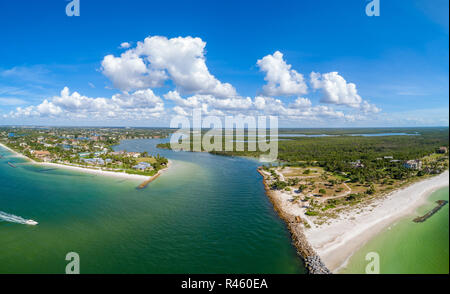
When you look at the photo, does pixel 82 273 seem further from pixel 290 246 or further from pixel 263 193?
Result: pixel 263 193

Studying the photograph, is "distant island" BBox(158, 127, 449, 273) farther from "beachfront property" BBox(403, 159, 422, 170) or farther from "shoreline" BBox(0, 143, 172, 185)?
"shoreline" BBox(0, 143, 172, 185)

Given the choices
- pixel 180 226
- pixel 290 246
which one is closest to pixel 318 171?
pixel 290 246

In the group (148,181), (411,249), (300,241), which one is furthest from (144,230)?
(411,249)

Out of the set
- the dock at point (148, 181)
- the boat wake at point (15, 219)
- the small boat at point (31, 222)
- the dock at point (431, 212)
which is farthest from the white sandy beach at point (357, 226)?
the boat wake at point (15, 219)

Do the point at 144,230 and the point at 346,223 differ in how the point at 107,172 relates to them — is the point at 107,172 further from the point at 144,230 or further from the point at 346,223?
the point at 346,223

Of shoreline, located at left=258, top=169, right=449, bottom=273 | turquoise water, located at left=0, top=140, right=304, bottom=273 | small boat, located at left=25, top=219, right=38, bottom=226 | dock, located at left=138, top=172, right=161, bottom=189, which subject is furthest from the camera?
dock, located at left=138, top=172, right=161, bottom=189

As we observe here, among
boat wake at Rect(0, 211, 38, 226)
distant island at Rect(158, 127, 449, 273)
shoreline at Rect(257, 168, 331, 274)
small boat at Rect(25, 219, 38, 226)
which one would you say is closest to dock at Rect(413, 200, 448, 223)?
distant island at Rect(158, 127, 449, 273)
